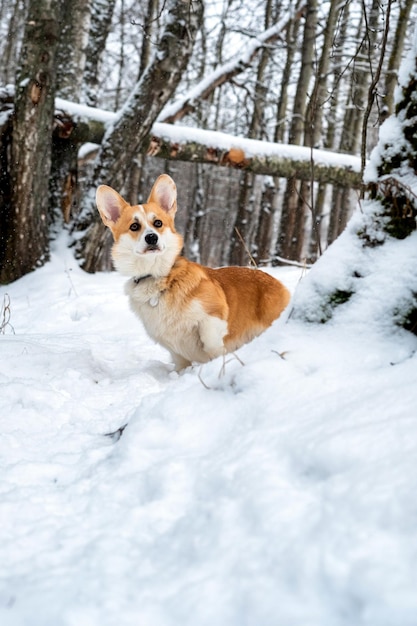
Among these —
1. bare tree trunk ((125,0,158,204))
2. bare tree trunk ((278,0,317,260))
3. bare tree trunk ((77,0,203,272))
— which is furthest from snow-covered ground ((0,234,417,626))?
bare tree trunk ((125,0,158,204))

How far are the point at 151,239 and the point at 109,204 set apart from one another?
2.00 ft

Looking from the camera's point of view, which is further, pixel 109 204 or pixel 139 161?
pixel 139 161

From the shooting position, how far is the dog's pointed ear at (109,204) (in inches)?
154

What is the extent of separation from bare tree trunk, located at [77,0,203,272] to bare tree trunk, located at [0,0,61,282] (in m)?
0.74

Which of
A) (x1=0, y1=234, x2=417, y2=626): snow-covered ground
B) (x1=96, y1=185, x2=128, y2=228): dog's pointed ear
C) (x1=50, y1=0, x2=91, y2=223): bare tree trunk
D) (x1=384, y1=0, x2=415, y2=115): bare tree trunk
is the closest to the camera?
(x1=0, y1=234, x2=417, y2=626): snow-covered ground

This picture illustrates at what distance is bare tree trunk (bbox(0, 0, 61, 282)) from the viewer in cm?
623

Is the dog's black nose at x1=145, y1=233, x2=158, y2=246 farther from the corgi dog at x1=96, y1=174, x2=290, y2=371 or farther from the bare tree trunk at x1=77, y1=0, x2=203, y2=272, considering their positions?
the bare tree trunk at x1=77, y1=0, x2=203, y2=272

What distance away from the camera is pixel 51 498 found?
1647 mm

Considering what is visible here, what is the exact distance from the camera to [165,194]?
4.09 m

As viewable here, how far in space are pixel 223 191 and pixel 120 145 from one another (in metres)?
27.2

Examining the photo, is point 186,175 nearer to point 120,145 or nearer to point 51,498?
point 120,145

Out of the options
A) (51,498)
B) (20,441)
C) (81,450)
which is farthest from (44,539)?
(20,441)

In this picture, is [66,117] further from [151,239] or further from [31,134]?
[151,239]

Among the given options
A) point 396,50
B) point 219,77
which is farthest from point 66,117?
point 396,50
